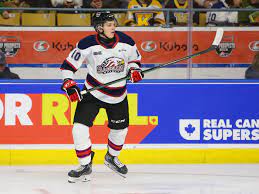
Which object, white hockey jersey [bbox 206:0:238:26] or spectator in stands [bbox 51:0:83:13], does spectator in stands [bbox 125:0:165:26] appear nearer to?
white hockey jersey [bbox 206:0:238:26]

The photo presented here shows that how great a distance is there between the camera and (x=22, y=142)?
20.8ft

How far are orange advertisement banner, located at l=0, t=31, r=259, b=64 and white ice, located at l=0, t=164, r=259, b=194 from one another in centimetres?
92

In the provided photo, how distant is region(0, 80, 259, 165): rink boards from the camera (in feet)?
20.8

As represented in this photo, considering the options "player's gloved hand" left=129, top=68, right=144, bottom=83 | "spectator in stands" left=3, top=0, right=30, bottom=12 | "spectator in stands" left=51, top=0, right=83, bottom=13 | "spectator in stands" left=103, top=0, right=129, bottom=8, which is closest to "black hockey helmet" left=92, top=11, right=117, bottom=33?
"player's gloved hand" left=129, top=68, right=144, bottom=83

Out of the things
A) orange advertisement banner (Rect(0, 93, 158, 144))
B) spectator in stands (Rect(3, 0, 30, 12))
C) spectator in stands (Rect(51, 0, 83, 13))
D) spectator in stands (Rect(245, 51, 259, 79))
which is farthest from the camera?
spectator in stands (Rect(3, 0, 30, 12))

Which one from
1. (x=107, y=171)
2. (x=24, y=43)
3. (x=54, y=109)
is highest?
(x=24, y=43)

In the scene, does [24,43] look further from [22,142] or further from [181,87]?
[181,87]

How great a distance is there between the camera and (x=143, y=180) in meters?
5.67

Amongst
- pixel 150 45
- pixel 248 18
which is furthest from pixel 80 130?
pixel 248 18

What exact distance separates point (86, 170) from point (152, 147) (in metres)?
0.92

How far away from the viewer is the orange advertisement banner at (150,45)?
252 inches

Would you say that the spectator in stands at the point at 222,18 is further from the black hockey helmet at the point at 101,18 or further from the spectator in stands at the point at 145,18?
the black hockey helmet at the point at 101,18

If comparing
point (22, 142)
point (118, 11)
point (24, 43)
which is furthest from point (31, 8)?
point (22, 142)

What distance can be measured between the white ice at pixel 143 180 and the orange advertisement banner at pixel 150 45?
36.1 inches
